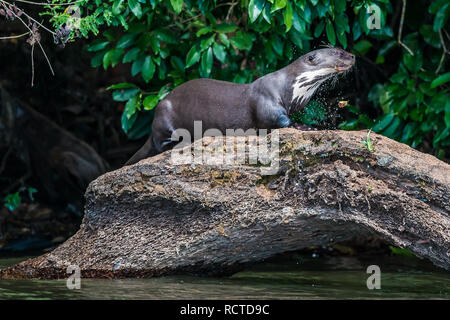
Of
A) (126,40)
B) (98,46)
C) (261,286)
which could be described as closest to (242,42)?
→ (126,40)

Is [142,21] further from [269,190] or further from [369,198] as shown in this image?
[369,198]

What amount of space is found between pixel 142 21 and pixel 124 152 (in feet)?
6.59

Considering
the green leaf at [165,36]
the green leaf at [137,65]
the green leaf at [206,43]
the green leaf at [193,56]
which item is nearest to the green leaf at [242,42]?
the green leaf at [206,43]

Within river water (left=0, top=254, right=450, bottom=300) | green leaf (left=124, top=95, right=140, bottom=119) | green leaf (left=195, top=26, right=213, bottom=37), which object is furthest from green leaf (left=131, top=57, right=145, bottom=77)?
river water (left=0, top=254, right=450, bottom=300)

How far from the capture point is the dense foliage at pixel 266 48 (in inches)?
179

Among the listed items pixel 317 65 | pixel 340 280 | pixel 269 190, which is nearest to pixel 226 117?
pixel 317 65

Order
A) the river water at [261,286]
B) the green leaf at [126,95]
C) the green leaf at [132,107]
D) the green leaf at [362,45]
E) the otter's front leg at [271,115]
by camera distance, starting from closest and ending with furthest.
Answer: the river water at [261,286] < the otter's front leg at [271,115] < the green leaf at [132,107] < the green leaf at [126,95] < the green leaf at [362,45]

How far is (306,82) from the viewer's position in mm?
4035

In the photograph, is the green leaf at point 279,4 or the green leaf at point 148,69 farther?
the green leaf at point 148,69

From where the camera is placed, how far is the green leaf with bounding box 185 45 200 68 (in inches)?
180

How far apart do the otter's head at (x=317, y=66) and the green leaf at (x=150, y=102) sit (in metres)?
1.12

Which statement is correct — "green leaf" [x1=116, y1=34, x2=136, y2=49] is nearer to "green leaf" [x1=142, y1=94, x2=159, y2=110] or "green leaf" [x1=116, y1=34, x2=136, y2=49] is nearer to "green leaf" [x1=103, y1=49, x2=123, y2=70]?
"green leaf" [x1=103, y1=49, x2=123, y2=70]

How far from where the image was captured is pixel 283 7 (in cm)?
407

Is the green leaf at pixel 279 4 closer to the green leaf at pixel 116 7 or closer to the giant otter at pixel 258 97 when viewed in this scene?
the giant otter at pixel 258 97
